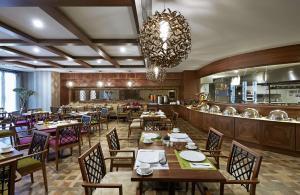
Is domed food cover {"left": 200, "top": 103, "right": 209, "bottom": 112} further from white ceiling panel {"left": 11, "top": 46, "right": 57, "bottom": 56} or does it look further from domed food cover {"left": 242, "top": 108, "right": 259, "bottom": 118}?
white ceiling panel {"left": 11, "top": 46, "right": 57, "bottom": 56}

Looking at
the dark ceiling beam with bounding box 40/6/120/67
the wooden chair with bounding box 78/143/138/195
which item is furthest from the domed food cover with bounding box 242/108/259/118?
the dark ceiling beam with bounding box 40/6/120/67

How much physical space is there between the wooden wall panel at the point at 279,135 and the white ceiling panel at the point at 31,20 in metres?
5.28

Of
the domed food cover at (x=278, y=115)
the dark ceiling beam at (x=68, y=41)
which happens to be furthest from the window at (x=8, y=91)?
the domed food cover at (x=278, y=115)

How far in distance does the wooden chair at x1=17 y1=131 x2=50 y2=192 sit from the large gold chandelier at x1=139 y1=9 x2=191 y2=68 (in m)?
2.07

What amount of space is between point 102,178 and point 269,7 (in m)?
3.24

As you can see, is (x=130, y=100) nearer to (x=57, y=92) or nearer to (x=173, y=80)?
(x=173, y=80)

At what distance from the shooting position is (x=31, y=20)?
10.7 feet

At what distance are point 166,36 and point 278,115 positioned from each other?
422 centimetres

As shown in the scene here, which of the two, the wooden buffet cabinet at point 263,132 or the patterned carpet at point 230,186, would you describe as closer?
the patterned carpet at point 230,186

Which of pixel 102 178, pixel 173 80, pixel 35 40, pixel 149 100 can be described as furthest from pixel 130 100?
pixel 102 178

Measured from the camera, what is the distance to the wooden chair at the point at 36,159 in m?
2.50

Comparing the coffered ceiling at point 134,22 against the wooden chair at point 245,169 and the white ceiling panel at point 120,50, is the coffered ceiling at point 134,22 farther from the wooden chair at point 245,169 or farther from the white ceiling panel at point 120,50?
the wooden chair at point 245,169

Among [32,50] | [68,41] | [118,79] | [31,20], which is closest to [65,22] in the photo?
[31,20]

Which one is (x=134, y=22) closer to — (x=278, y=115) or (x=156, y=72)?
(x=156, y=72)
